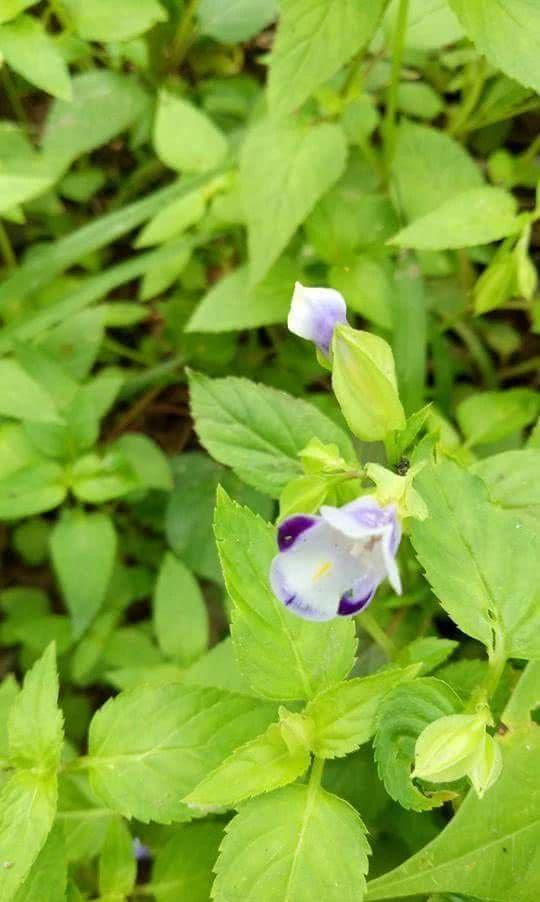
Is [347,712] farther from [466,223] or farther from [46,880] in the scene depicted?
[466,223]

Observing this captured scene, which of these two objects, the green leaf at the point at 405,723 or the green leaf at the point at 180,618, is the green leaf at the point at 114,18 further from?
the green leaf at the point at 405,723

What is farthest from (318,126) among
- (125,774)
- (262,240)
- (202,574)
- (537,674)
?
(125,774)

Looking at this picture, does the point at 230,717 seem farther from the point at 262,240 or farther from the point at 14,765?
the point at 262,240

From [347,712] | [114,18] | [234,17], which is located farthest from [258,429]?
[234,17]

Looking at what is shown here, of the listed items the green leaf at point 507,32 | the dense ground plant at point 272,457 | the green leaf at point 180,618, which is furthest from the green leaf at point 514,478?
the green leaf at point 180,618

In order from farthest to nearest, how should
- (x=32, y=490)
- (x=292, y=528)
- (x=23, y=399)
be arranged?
1. (x=32, y=490)
2. (x=23, y=399)
3. (x=292, y=528)

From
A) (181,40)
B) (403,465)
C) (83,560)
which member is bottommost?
(83,560)
